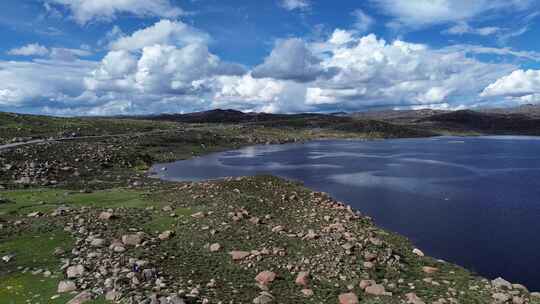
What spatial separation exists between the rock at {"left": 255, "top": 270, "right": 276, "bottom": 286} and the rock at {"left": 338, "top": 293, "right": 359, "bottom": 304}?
379cm

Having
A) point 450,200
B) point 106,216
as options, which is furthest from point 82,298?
point 450,200

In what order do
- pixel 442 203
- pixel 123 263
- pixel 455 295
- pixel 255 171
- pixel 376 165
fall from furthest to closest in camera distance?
pixel 376 165 → pixel 255 171 → pixel 442 203 → pixel 123 263 → pixel 455 295

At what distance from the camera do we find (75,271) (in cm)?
2025

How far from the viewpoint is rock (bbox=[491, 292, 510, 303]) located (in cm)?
1906

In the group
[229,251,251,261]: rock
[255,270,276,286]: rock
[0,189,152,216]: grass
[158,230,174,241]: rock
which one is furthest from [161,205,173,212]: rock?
[255,270,276,286]: rock

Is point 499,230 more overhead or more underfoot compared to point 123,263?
more underfoot

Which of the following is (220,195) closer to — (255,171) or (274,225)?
(274,225)

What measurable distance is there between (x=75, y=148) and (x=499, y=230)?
8353 centimetres

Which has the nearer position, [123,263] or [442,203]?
[123,263]

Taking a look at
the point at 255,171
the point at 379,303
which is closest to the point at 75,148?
the point at 255,171

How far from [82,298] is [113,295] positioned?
127 cm

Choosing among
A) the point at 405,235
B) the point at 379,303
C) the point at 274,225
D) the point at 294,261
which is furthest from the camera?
the point at 405,235

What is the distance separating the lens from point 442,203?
50.8 metres

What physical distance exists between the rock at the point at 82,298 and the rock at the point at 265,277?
822 centimetres
